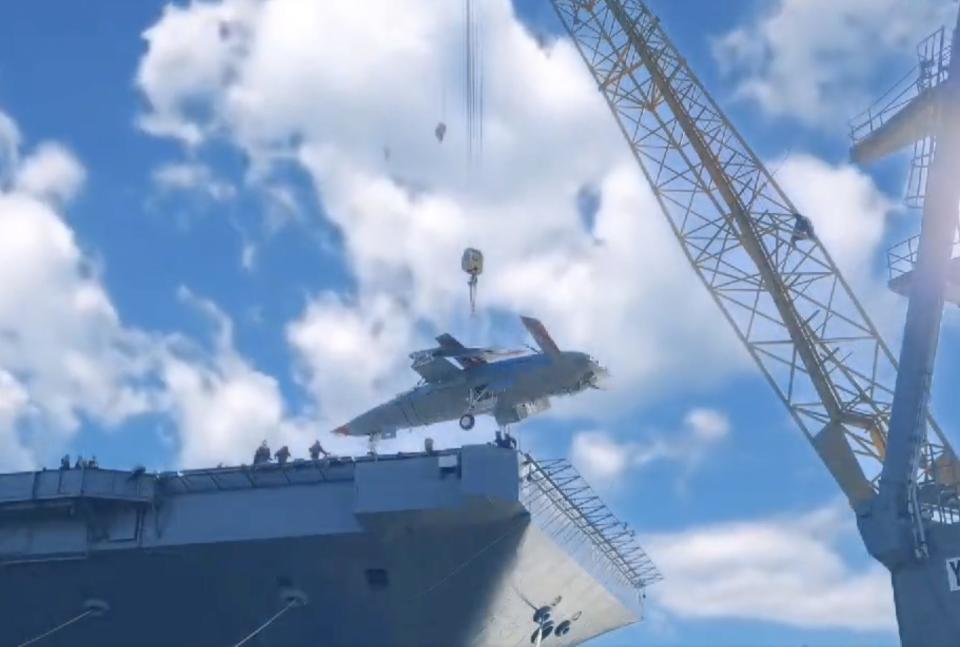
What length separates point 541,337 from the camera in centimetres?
3092

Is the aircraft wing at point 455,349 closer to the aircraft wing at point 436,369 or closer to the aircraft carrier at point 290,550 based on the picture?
the aircraft wing at point 436,369

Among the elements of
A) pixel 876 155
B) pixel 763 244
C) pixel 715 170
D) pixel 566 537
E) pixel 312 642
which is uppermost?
pixel 715 170

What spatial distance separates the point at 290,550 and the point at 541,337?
35.2 feet

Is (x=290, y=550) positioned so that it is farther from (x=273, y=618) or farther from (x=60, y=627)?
(x=60, y=627)

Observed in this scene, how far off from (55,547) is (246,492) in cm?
364

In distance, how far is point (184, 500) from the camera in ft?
74.0

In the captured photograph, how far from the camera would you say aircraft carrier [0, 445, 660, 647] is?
21359 millimetres

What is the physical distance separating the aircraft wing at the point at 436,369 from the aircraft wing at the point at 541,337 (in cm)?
218

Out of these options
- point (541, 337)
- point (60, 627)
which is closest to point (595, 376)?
point (541, 337)

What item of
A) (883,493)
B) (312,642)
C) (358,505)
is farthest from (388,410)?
(883,493)

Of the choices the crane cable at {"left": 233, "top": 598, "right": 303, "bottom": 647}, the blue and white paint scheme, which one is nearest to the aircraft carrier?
the crane cable at {"left": 233, "top": 598, "right": 303, "bottom": 647}

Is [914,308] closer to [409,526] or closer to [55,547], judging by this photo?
[409,526]

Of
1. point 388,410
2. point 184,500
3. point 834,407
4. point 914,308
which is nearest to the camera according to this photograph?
point 914,308

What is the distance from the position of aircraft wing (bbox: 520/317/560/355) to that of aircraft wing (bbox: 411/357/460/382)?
2180 millimetres
